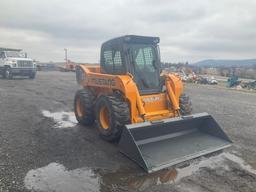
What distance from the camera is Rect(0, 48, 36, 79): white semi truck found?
2333 cm

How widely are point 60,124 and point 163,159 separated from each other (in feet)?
13.4

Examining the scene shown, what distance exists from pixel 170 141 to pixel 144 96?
1.23 m

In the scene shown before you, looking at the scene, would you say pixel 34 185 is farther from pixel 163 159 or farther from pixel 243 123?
pixel 243 123

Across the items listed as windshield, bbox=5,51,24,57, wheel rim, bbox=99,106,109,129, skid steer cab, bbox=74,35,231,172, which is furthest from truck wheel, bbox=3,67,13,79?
wheel rim, bbox=99,106,109,129

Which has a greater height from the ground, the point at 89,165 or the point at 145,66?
the point at 145,66

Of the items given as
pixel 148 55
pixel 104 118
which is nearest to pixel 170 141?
pixel 104 118

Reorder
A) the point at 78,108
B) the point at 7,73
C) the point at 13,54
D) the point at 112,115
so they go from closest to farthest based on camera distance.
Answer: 1. the point at 112,115
2. the point at 78,108
3. the point at 7,73
4. the point at 13,54

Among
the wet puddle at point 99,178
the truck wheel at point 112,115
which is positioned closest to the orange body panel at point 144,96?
the truck wheel at point 112,115

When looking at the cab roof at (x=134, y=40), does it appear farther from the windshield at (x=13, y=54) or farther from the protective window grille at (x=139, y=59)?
the windshield at (x=13, y=54)

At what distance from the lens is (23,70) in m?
23.8

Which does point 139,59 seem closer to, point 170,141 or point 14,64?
point 170,141

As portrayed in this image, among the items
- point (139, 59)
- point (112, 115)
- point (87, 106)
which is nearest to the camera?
point (112, 115)

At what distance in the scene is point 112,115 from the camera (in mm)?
6414

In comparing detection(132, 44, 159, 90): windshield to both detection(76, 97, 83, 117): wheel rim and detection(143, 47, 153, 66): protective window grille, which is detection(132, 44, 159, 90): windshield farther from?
detection(76, 97, 83, 117): wheel rim
